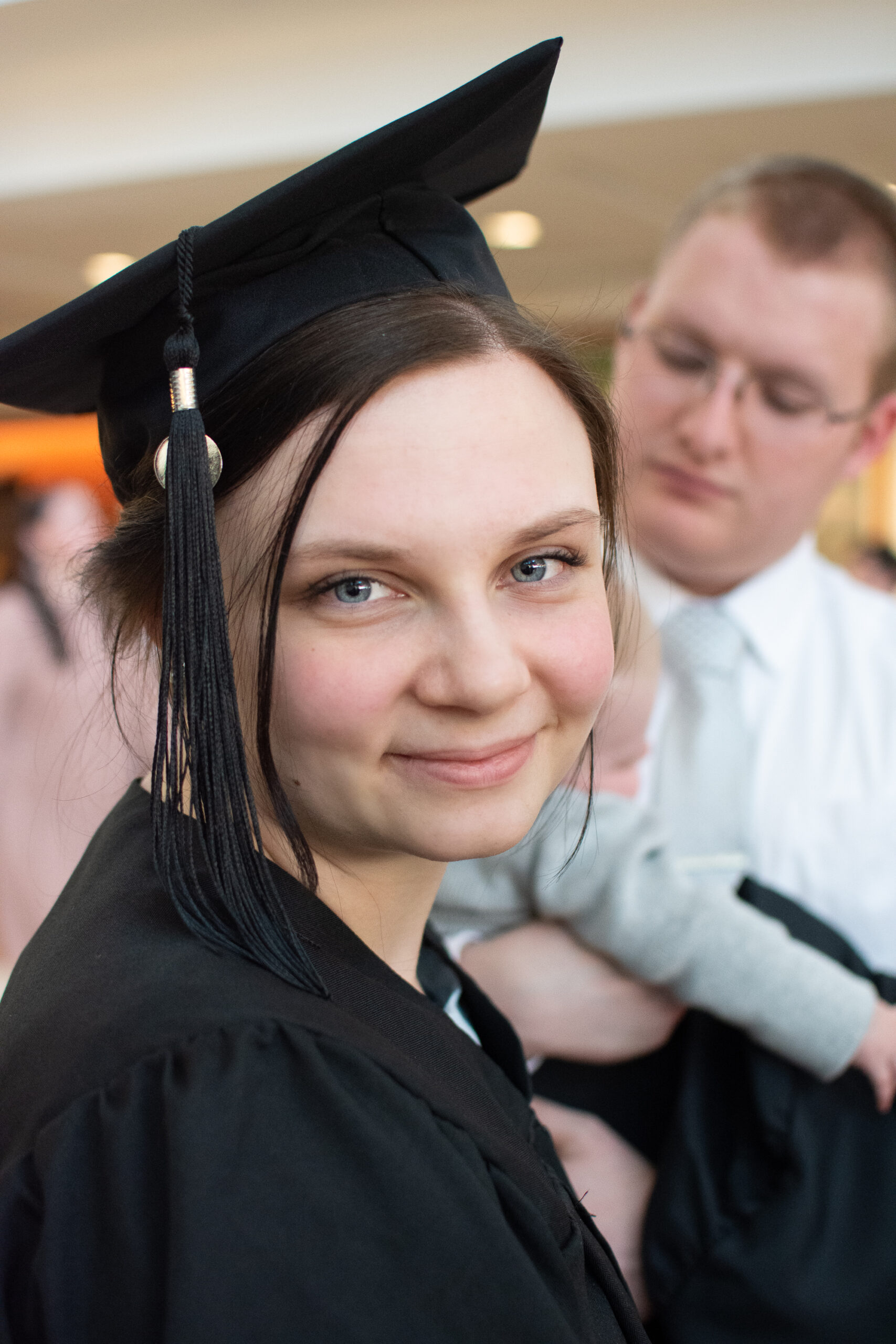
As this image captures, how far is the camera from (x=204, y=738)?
0.73 m

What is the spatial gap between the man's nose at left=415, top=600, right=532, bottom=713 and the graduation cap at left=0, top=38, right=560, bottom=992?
0.15 metres

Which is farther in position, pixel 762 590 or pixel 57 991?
pixel 762 590

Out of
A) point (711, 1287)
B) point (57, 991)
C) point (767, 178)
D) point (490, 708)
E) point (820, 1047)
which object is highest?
point (767, 178)

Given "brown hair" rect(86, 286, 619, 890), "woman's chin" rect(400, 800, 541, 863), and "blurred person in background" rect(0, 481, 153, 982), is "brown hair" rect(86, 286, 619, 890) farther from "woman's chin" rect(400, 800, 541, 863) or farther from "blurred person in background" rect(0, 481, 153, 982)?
"blurred person in background" rect(0, 481, 153, 982)

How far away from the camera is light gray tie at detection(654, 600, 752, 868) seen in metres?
1.69

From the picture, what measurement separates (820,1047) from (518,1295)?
2.77 feet

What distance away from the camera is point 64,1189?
60 centimetres

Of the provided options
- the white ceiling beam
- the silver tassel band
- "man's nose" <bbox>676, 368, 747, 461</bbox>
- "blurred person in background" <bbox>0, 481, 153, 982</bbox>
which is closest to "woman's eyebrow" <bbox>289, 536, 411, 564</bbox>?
the silver tassel band

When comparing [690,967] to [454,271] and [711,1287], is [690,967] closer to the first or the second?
[711,1287]

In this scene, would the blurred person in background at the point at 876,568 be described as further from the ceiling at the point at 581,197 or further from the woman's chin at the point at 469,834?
the woman's chin at the point at 469,834

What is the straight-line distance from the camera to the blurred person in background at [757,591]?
4.98ft

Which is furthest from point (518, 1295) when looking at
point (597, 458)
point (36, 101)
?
point (36, 101)

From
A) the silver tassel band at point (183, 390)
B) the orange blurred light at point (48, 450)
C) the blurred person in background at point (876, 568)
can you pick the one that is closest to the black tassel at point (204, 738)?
the silver tassel band at point (183, 390)

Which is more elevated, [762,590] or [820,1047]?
[762,590]
